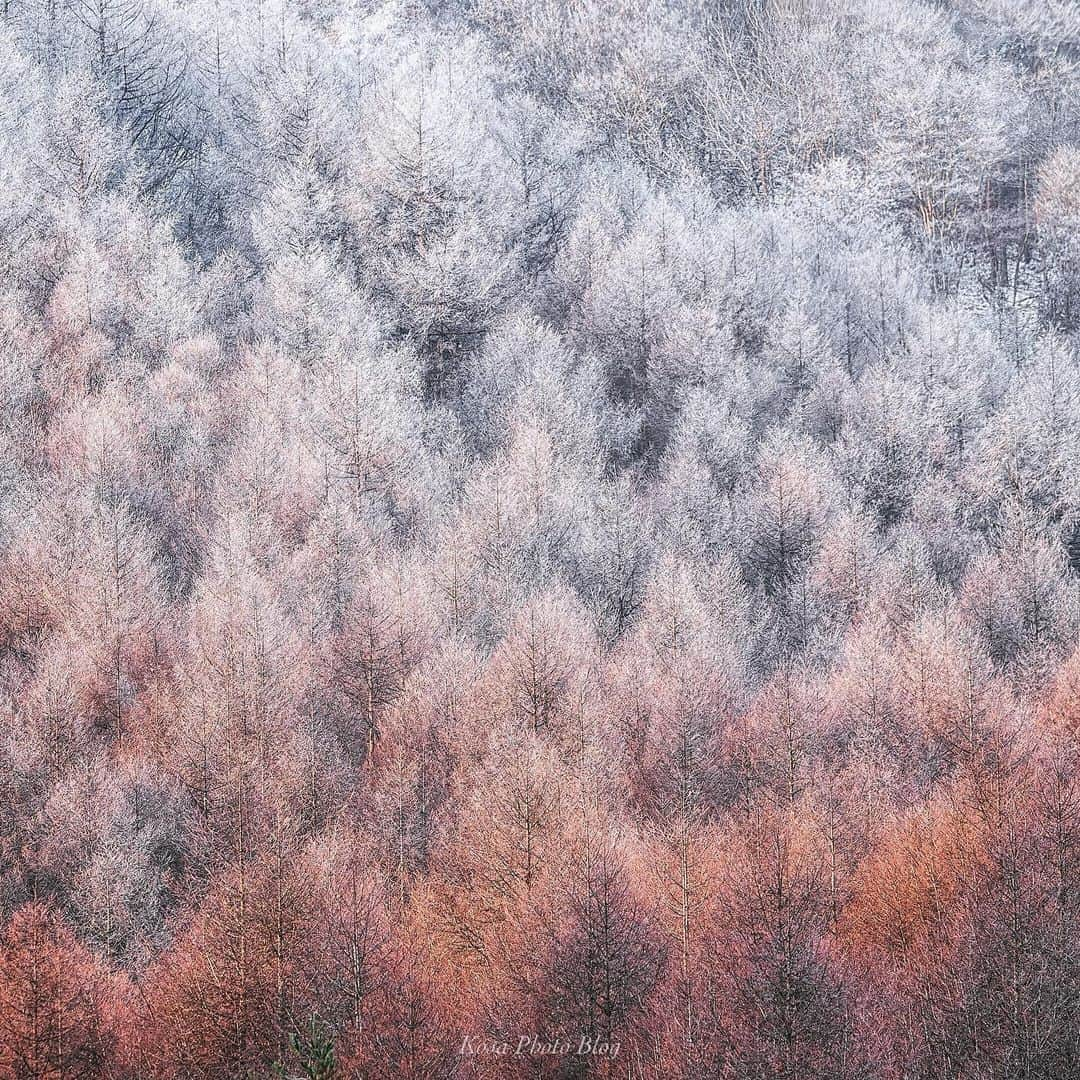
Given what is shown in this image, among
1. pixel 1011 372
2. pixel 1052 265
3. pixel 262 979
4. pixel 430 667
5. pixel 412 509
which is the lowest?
pixel 262 979

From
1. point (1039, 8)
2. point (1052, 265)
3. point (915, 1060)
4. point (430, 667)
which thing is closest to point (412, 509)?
point (430, 667)

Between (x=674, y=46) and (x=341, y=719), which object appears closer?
(x=341, y=719)

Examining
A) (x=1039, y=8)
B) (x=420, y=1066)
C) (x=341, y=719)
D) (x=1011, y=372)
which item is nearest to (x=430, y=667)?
(x=341, y=719)

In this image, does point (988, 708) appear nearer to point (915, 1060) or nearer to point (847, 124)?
point (915, 1060)

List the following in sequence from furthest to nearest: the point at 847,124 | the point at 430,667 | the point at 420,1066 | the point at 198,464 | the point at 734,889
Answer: the point at 847,124, the point at 198,464, the point at 430,667, the point at 734,889, the point at 420,1066

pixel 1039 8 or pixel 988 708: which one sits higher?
pixel 1039 8

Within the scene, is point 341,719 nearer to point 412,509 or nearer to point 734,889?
point 412,509

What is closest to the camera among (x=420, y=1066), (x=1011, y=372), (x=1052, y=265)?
(x=420, y=1066)
